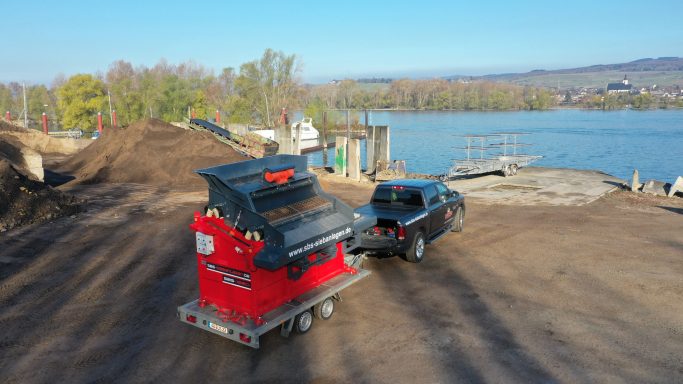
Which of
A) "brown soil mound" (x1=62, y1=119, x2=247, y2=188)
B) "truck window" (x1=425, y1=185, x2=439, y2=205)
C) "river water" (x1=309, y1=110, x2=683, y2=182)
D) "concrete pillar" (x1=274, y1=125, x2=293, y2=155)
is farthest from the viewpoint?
"river water" (x1=309, y1=110, x2=683, y2=182)

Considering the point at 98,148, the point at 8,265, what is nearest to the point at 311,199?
the point at 8,265

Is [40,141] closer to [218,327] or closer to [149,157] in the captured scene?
[149,157]

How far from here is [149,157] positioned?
2916cm

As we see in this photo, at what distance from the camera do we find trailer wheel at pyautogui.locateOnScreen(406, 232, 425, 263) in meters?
12.9

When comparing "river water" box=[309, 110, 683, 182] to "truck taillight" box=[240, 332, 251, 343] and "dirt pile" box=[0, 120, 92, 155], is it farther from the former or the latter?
"truck taillight" box=[240, 332, 251, 343]

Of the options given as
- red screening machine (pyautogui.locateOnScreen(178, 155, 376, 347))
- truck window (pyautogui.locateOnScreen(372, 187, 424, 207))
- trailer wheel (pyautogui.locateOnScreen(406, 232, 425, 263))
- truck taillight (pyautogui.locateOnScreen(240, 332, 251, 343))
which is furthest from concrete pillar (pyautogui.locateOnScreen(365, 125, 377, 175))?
truck taillight (pyautogui.locateOnScreen(240, 332, 251, 343))

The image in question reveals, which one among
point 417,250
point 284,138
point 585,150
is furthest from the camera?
point 585,150

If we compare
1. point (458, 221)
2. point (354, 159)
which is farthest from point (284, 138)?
point (458, 221)

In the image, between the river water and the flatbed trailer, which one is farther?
the river water

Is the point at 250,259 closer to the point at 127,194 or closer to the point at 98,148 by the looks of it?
the point at 127,194

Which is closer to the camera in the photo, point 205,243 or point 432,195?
point 205,243

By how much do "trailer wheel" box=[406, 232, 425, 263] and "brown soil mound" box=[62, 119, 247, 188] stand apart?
16.3 meters

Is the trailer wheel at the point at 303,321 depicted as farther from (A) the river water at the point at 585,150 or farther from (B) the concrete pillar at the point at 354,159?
(A) the river water at the point at 585,150

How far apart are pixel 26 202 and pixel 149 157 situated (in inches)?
464
